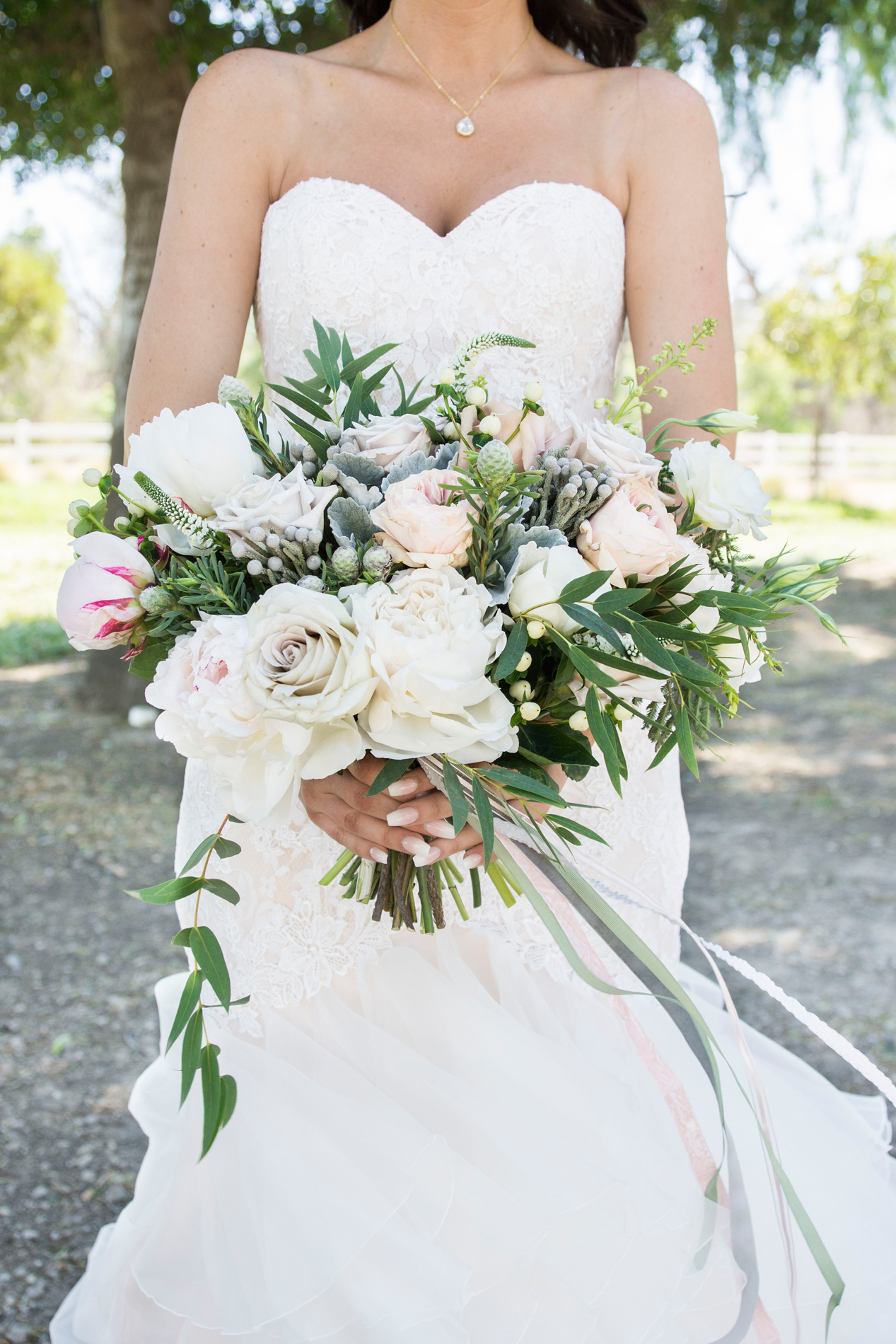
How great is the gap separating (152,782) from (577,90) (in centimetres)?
408

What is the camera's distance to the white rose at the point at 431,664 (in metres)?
1.15

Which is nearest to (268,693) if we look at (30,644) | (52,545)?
(30,644)

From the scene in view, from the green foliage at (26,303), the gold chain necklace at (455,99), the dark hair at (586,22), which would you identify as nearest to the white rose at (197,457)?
the gold chain necklace at (455,99)

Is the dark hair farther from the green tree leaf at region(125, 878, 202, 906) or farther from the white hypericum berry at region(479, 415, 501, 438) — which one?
the green tree leaf at region(125, 878, 202, 906)

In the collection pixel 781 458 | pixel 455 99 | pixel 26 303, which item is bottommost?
pixel 781 458

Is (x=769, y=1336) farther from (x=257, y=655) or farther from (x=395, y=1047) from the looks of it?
(x=257, y=655)

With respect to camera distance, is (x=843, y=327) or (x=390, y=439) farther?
(x=843, y=327)

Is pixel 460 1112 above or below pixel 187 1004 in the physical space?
below

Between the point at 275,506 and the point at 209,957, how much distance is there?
1.95 feet

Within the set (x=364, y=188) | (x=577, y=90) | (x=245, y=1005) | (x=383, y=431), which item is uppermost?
(x=577, y=90)

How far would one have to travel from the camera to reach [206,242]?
6.21 feet

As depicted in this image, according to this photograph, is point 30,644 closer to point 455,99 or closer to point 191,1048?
point 455,99

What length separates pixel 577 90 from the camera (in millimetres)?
2086

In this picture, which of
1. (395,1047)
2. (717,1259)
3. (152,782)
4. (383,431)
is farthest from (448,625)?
(152,782)
